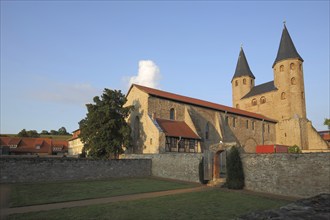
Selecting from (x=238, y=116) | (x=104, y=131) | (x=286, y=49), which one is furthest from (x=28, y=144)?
(x=286, y=49)

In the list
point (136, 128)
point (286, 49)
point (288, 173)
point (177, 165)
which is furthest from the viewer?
point (286, 49)

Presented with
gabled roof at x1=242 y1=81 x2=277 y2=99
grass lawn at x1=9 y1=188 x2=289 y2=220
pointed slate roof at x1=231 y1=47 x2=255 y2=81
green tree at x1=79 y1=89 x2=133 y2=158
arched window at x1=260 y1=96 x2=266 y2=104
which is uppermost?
pointed slate roof at x1=231 y1=47 x2=255 y2=81

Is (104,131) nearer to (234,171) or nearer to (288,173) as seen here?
(234,171)

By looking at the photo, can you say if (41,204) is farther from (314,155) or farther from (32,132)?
(32,132)

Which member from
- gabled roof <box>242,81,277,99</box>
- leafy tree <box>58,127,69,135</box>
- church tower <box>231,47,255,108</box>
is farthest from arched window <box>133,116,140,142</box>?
leafy tree <box>58,127,69,135</box>

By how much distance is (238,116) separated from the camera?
42156mm

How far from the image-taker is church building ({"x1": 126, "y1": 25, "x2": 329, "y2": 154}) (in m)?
30.7

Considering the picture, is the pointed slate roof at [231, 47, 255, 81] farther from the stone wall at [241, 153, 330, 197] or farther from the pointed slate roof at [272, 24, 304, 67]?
the stone wall at [241, 153, 330, 197]

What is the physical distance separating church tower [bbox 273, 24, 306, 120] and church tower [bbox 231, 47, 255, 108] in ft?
27.4

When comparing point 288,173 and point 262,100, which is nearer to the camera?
point 288,173

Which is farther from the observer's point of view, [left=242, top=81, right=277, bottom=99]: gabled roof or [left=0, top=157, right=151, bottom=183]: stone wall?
[left=242, top=81, right=277, bottom=99]: gabled roof

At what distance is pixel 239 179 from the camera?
1731 centimetres

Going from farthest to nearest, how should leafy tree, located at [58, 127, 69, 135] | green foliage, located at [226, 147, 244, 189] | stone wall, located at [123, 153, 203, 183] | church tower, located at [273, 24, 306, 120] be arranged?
1. leafy tree, located at [58, 127, 69, 135]
2. church tower, located at [273, 24, 306, 120]
3. stone wall, located at [123, 153, 203, 183]
4. green foliage, located at [226, 147, 244, 189]

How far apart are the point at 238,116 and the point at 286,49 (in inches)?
719
